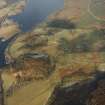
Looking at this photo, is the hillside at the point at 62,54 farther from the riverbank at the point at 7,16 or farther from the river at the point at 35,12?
the riverbank at the point at 7,16

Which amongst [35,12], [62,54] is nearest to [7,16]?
[35,12]

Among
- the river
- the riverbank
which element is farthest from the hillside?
the riverbank

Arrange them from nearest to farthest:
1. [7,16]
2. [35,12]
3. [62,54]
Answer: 1. [62,54]
2. [7,16]
3. [35,12]

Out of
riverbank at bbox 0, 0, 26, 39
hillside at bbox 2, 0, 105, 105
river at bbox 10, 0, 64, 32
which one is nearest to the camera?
hillside at bbox 2, 0, 105, 105

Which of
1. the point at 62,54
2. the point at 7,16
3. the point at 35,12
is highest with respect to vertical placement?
the point at 35,12

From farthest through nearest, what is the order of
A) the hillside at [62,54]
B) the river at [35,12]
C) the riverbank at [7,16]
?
the river at [35,12] → the riverbank at [7,16] → the hillside at [62,54]

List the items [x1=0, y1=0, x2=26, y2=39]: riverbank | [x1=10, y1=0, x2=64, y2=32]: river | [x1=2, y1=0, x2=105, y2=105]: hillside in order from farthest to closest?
[x1=10, y1=0, x2=64, y2=32]: river
[x1=0, y1=0, x2=26, y2=39]: riverbank
[x1=2, y1=0, x2=105, y2=105]: hillside

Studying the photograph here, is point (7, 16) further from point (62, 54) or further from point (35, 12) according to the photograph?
point (62, 54)

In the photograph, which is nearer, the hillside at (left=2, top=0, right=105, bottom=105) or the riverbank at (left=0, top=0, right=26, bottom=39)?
the hillside at (left=2, top=0, right=105, bottom=105)

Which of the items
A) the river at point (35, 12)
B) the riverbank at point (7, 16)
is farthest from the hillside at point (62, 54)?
the riverbank at point (7, 16)

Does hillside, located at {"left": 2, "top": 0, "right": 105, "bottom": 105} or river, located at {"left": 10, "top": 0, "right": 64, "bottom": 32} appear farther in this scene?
river, located at {"left": 10, "top": 0, "right": 64, "bottom": 32}

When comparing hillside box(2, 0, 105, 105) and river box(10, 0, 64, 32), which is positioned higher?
river box(10, 0, 64, 32)

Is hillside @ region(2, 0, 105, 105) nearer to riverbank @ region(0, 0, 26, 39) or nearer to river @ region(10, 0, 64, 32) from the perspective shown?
river @ region(10, 0, 64, 32)
